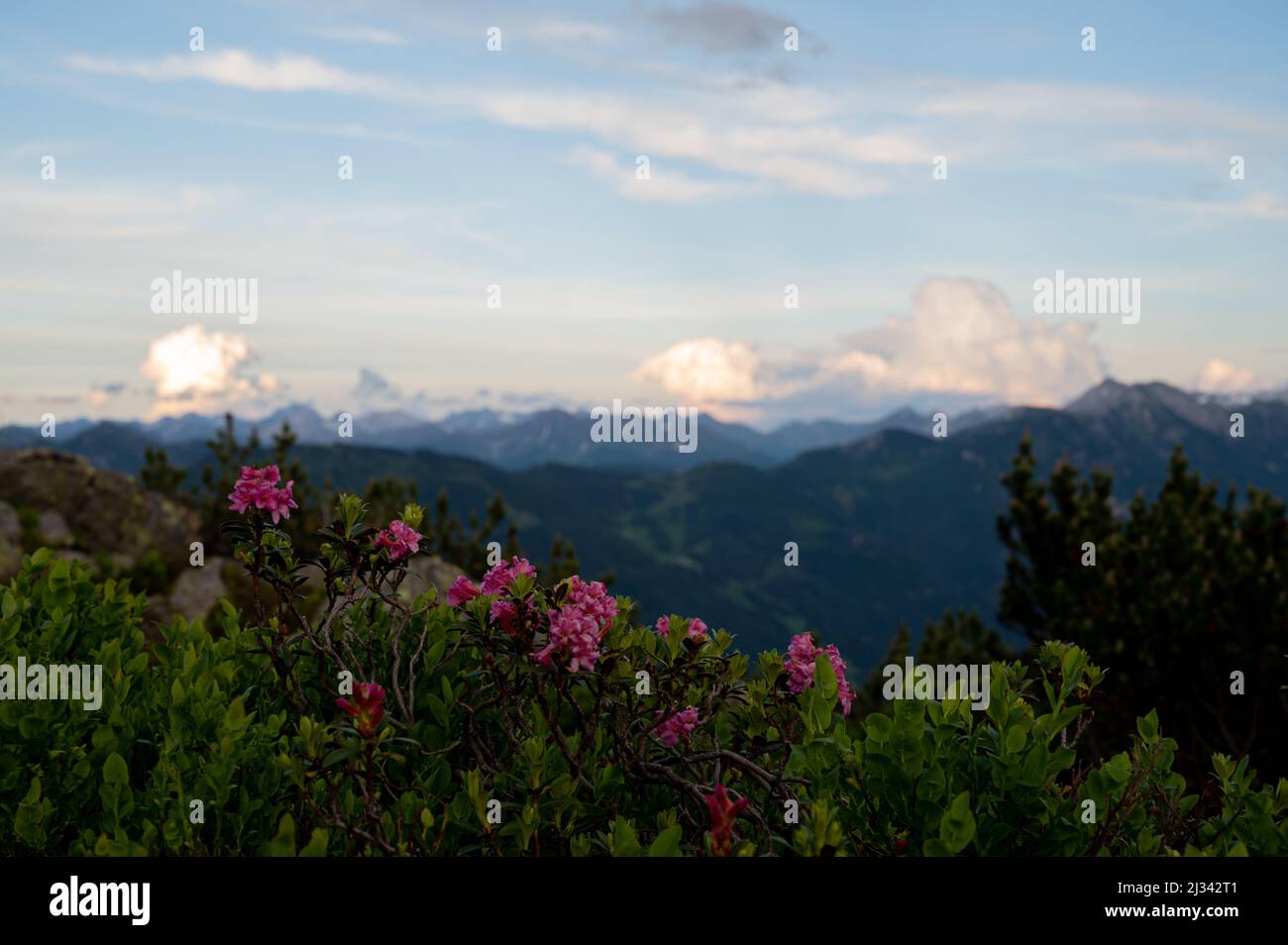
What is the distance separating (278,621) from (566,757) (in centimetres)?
180

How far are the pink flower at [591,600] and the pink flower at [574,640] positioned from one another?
0.13 m

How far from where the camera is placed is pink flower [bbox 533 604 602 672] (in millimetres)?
3898

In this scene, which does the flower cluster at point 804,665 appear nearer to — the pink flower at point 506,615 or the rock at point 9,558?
the pink flower at point 506,615

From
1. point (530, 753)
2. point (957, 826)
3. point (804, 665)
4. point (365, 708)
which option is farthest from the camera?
point (804, 665)

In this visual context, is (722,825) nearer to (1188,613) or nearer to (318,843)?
(318,843)

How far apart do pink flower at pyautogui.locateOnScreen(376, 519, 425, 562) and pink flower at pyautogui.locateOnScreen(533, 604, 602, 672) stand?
1090mm

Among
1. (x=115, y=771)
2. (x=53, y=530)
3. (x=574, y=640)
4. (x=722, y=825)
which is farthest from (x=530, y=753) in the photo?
(x=53, y=530)

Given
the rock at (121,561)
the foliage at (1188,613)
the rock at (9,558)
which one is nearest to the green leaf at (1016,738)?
the foliage at (1188,613)

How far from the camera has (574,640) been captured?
391 centimetres

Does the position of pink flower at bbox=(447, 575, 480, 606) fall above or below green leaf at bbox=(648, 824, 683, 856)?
above

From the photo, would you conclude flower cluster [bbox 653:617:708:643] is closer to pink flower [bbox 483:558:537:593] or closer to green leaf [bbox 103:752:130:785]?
pink flower [bbox 483:558:537:593]

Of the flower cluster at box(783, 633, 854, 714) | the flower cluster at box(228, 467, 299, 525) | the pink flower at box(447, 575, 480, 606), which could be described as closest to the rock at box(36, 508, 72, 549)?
the flower cluster at box(228, 467, 299, 525)

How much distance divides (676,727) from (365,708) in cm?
159
